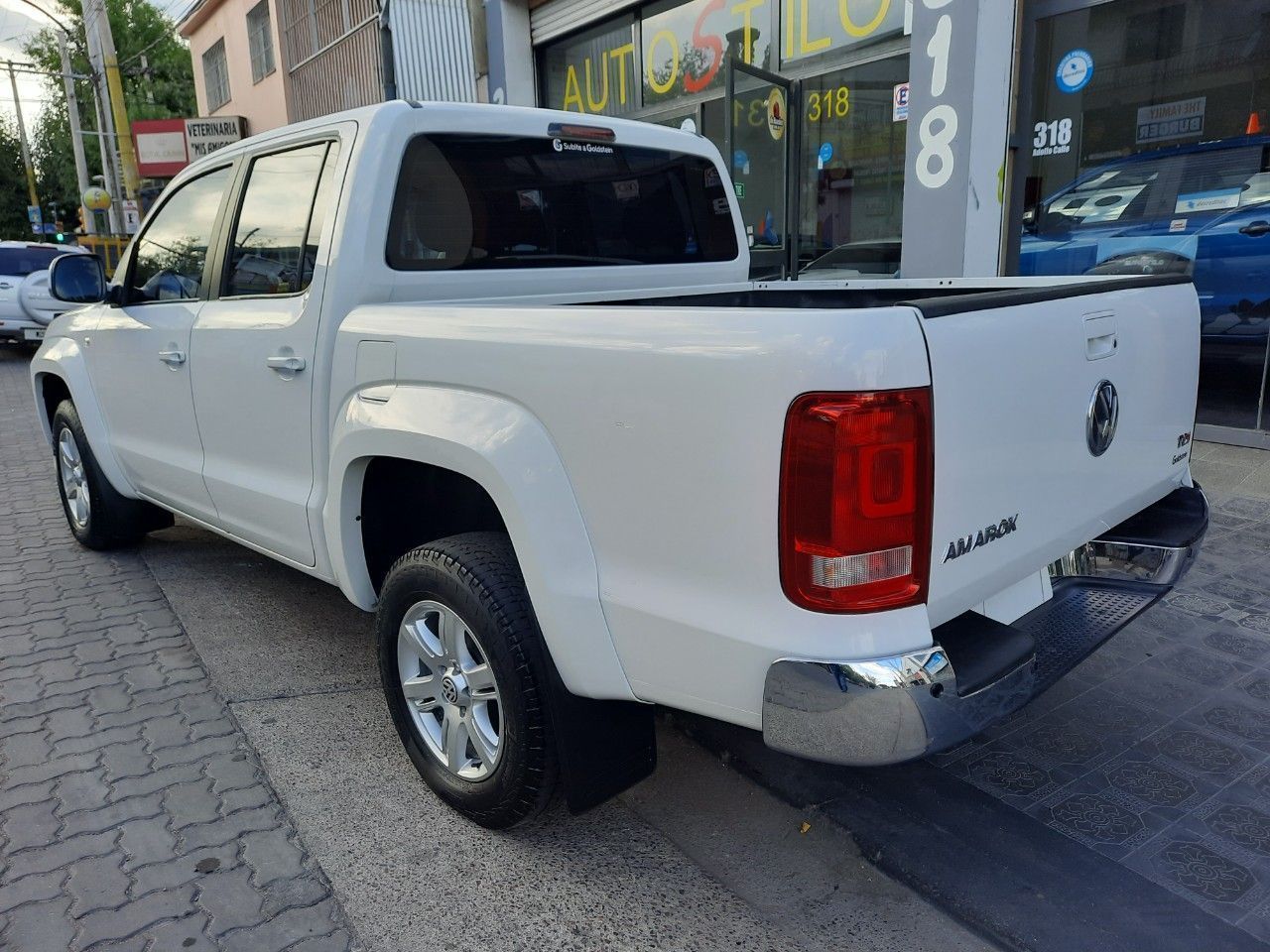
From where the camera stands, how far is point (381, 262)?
9.59 feet

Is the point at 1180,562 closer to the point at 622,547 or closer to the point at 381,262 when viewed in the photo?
the point at 622,547

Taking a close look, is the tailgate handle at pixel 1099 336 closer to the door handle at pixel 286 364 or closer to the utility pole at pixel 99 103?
the door handle at pixel 286 364

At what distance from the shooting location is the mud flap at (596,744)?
7.55 ft

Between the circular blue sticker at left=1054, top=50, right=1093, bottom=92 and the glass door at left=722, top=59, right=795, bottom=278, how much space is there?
90.9 inches

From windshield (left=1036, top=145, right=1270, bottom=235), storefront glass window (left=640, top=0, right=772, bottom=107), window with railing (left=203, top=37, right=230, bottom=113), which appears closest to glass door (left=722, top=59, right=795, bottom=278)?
storefront glass window (left=640, top=0, right=772, bottom=107)

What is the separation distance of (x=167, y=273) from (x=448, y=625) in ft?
7.96

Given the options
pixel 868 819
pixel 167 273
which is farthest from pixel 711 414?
pixel 167 273

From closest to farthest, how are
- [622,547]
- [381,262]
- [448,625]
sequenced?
[622,547] → [448,625] → [381,262]

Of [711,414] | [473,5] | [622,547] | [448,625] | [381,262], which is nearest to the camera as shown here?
[711,414]

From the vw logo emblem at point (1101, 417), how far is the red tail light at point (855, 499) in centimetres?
75

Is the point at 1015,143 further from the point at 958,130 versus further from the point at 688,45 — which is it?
the point at 688,45

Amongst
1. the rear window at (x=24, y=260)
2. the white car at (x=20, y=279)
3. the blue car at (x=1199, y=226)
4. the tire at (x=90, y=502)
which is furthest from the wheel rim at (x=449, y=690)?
the rear window at (x=24, y=260)

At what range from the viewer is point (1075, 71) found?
6.62 m

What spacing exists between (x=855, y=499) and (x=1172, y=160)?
225 inches
